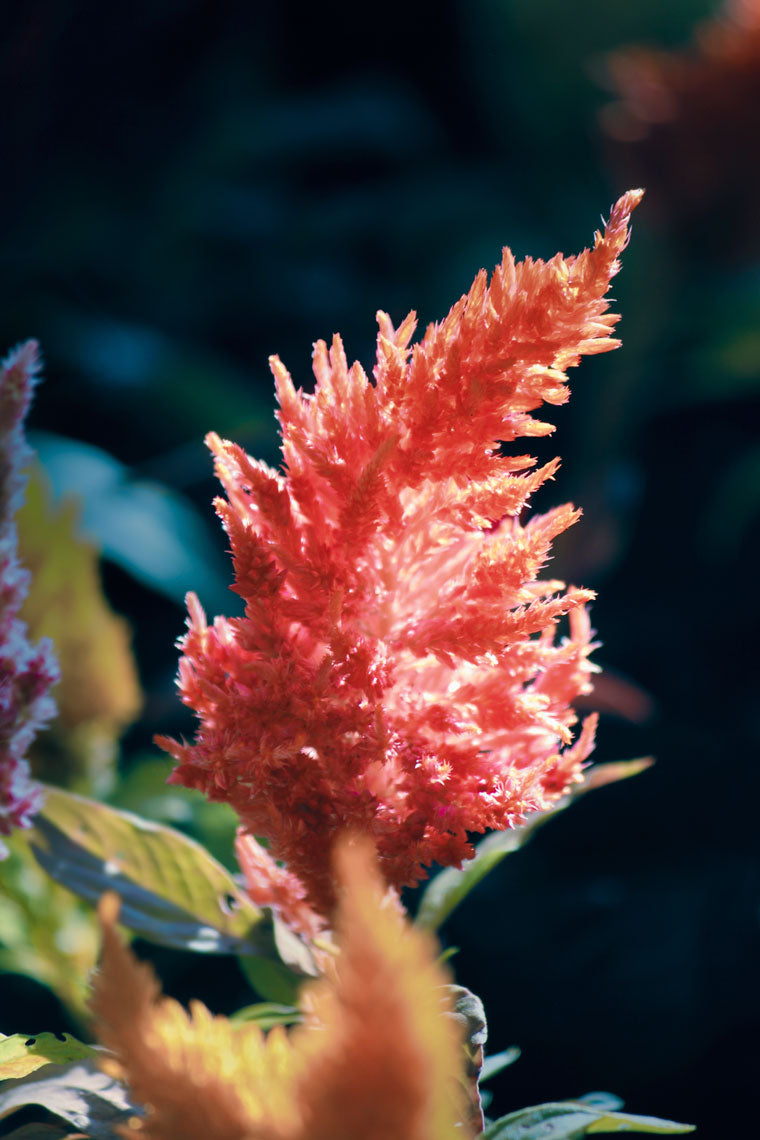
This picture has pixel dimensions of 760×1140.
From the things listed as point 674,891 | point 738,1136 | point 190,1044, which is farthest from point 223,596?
point 190,1044

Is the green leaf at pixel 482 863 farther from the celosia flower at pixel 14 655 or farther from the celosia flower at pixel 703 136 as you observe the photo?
the celosia flower at pixel 703 136

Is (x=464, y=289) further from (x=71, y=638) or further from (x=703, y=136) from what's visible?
(x=71, y=638)

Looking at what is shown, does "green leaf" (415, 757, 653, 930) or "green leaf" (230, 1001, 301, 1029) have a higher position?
"green leaf" (415, 757, 653, 930)

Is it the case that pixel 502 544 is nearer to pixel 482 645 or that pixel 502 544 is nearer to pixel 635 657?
pixel 482 645

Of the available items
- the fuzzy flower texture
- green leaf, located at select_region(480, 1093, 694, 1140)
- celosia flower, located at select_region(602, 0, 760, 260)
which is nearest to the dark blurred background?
celosia flower, located at select_region(602, 0, 760, 260)

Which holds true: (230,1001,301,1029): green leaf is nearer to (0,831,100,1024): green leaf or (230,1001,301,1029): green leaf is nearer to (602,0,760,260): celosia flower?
(0,831,100,1024): green leaf

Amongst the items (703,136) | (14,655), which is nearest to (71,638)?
(14,655)
